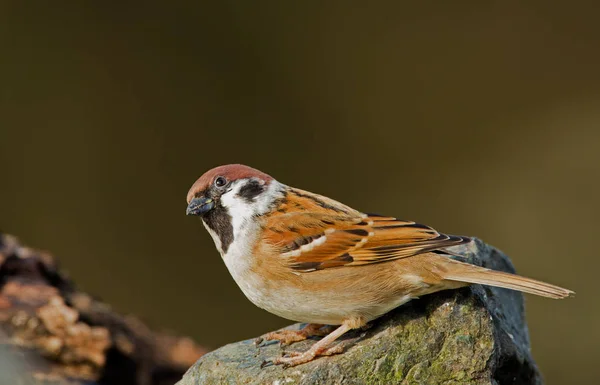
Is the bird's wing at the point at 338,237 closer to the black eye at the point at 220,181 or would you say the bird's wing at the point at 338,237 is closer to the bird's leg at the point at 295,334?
the black eye at the point at 220,181

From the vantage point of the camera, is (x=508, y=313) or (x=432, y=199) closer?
(x=508, y=313)

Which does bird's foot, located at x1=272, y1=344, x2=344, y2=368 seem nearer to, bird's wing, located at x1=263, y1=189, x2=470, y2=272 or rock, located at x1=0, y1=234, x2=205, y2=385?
bird's wing, located at x1=263, y1=189, x2=470, y2=272

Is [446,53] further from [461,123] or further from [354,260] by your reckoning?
[354,260]

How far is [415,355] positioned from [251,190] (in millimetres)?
1472

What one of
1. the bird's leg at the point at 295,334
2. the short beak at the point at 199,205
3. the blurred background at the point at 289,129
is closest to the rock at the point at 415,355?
the bird's leg at the point at 295,334

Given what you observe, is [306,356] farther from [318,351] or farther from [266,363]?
[266,363]

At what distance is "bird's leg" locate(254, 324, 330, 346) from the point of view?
5027mm

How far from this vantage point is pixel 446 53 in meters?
10.7

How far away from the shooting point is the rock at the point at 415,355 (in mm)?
4402

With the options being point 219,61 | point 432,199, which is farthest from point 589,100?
point 219,61

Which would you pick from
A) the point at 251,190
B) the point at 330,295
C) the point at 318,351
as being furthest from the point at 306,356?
the point at 251,190

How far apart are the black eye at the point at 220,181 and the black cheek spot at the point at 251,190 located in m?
0.12

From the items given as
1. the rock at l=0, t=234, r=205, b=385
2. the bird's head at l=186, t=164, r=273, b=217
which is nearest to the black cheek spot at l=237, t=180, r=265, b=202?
the bird's head at l=186, t=164, r=273, b=217

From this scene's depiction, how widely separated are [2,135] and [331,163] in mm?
4228
